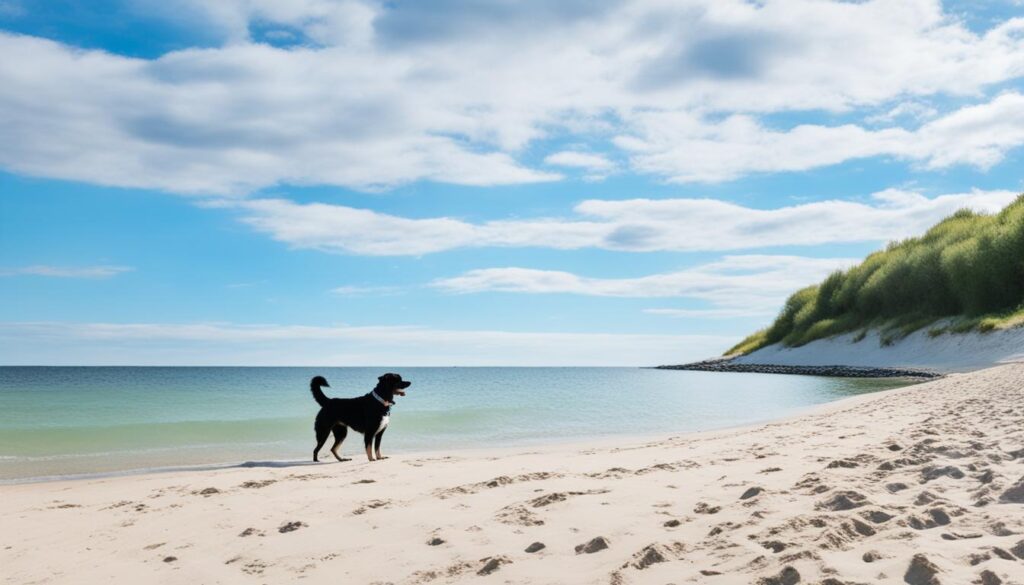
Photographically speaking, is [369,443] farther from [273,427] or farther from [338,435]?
[273,427]

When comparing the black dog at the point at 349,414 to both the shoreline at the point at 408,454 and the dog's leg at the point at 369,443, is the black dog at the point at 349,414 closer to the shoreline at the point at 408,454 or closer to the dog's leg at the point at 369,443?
the dog's leg at the point at 369,443

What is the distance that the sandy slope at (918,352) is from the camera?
24.4m

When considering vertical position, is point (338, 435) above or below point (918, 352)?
below

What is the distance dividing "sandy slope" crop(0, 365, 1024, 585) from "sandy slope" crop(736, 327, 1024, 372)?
67.7 ft

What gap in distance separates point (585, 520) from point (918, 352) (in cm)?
3156

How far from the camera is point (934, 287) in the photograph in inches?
1355

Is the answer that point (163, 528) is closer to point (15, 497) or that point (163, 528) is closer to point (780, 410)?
point (15, 497)

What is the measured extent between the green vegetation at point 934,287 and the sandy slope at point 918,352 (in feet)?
1.83

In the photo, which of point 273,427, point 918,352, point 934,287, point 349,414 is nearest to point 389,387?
point 349,414

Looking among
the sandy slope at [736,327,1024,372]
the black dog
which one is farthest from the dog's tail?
the sandy slope at [736,327,1024,372]

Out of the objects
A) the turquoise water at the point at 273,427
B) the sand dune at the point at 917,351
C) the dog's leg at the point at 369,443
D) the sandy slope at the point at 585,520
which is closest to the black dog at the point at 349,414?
the dog's leg at the point at 369,443

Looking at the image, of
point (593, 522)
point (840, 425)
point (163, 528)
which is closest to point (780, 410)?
point (840, 425)

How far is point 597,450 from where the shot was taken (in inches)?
335

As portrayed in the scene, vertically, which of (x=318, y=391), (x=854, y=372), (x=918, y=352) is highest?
(x=918, y=352)
